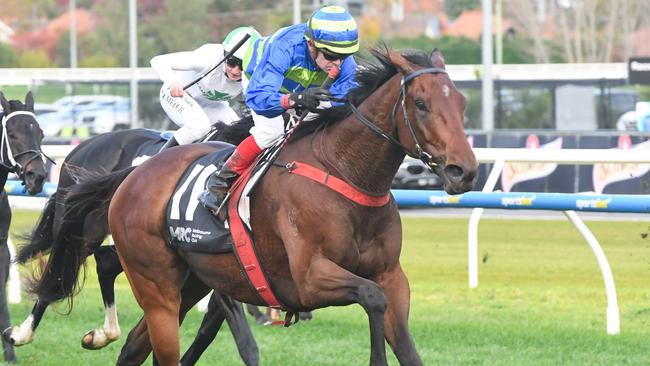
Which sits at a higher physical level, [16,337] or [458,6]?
[16,337]

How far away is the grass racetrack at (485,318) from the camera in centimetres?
692

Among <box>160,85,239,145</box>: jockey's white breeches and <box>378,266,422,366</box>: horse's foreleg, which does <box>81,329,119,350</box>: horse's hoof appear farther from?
<box>378,266,422,366</box>: horse's foreleg

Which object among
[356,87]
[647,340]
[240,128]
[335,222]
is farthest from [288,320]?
[647,340]

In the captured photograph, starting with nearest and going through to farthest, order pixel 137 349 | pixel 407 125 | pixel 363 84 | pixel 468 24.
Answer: pixel 407 125 < pixel 363 84 < pixel 137 349 < pixel 468 24

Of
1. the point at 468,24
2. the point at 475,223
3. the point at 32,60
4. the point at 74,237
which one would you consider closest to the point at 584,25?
the point at 468,24

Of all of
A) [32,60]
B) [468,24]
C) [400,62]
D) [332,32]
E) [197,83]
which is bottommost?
[32,60]

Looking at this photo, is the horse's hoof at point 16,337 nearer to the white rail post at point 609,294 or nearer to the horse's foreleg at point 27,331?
the horse's foreleg at point 27,331

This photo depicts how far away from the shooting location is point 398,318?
4.80 meters

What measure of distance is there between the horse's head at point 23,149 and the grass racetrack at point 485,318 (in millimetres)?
613

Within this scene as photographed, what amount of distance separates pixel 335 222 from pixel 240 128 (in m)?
1.56

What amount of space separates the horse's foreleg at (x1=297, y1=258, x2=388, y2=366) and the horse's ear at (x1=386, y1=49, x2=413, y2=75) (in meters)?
0.79

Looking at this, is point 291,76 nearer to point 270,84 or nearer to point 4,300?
point 270,84

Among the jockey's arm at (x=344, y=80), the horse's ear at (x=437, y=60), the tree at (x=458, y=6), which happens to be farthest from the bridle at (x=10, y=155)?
the tree at (x=458, y=6)

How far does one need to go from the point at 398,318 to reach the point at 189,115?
3189 millimetres
